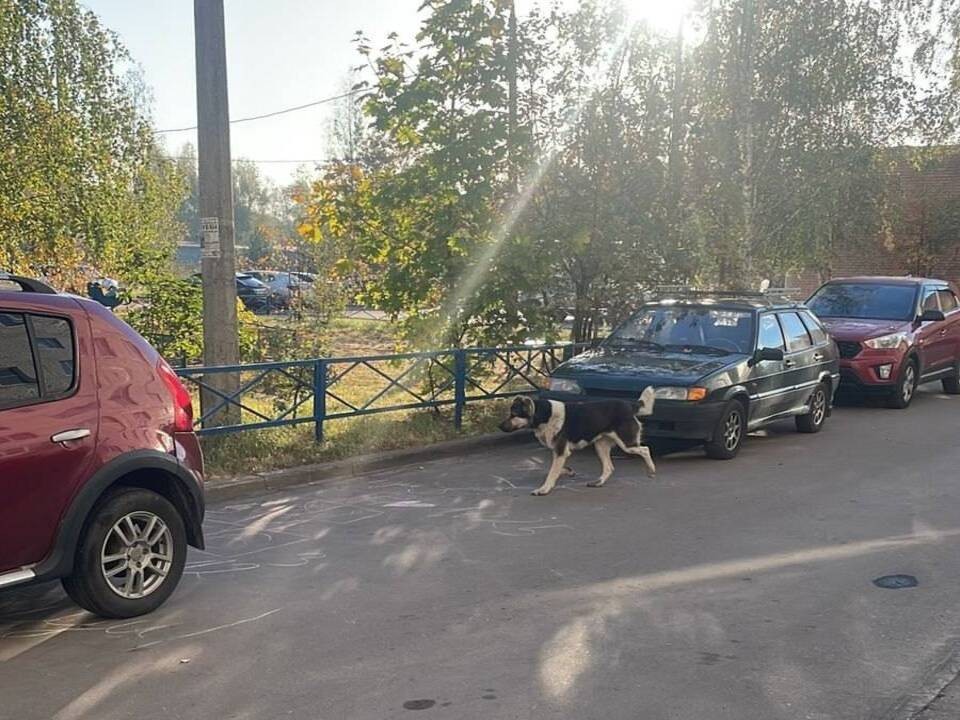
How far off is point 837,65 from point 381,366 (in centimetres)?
1072

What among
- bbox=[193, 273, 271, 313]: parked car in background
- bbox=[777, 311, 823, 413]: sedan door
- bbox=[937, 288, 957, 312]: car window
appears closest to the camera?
bbox=[777, 311, 823, 413]: sedan door

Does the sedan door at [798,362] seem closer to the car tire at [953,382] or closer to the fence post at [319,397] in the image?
the fence post at [319,397]

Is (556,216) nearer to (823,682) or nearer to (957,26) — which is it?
(823,682)

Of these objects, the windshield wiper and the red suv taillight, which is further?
the windshield wiper

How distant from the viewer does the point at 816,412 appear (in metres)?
12.4

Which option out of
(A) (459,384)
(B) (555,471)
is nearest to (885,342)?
(A) (459,384)

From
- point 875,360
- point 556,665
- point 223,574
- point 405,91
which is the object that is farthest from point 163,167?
point 556,665

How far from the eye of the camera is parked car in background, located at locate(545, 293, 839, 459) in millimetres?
9984

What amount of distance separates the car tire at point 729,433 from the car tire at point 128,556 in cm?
597

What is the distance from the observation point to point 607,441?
9.18 meters

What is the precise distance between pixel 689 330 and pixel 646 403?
2.26 metres

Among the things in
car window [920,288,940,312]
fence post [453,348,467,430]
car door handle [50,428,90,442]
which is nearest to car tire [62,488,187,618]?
car door handle [50,428,90,442]

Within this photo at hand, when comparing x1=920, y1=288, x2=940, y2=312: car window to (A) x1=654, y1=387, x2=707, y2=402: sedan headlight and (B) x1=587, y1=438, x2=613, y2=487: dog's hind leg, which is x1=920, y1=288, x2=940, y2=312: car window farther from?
(B) x1=587, y1=438, x2=613, y2=487: dog's hind leg

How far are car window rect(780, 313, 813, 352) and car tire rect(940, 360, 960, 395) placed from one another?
226 inches
